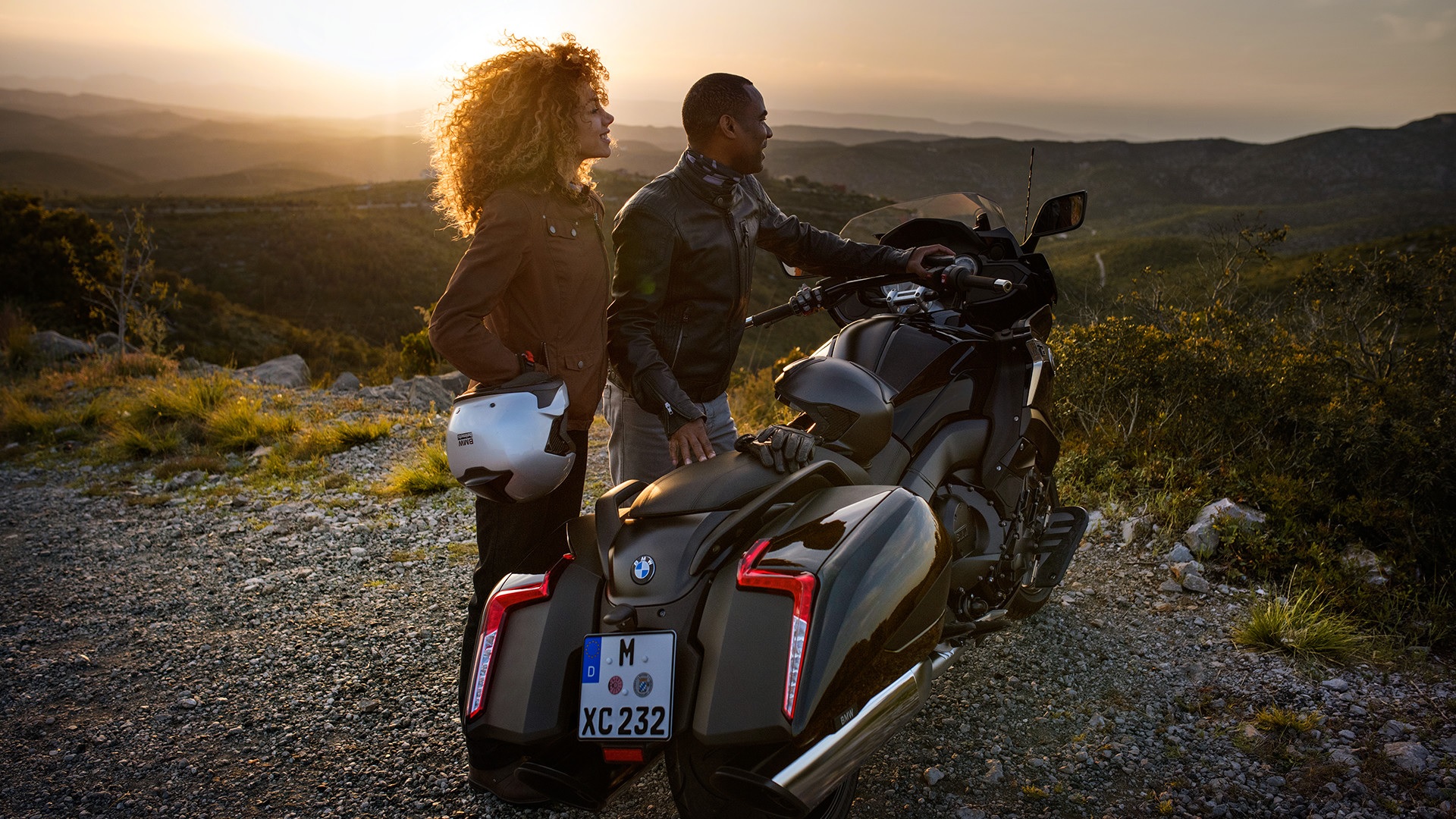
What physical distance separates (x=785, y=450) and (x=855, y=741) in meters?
0.68

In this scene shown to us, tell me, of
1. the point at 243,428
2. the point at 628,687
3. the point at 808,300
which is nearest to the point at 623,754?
the point at 628,687

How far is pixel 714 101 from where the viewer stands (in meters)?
2.61

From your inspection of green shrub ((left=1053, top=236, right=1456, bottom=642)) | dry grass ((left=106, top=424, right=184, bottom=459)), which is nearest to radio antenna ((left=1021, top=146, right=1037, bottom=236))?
green shrub ((left=1053, top=236, right=1456, bottom=642))

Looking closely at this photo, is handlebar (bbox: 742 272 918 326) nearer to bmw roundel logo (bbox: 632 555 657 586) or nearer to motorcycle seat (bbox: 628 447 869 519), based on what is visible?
motorcycle seat (bbox: 628 447 869 519)

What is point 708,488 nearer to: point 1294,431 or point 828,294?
point 828,294

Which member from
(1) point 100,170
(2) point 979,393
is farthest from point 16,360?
(1) point 100,170

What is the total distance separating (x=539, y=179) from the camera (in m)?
2.31

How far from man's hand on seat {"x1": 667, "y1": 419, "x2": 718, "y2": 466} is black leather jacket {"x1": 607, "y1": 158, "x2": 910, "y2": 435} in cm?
3

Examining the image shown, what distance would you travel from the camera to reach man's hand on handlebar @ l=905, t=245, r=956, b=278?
2.94 m

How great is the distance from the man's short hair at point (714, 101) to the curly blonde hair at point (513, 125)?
372 mm

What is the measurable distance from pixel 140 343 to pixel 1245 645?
57.0 feet

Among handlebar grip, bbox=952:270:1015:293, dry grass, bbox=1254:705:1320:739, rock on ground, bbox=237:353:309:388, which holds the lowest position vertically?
rock on ground, bbox=237:353:309:388

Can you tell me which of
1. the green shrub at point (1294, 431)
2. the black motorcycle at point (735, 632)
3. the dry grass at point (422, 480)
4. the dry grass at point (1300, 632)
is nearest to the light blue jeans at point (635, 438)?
the black motorcycle at point (735, 632)

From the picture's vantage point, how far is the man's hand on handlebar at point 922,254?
9.64ft
